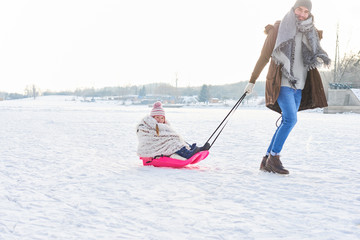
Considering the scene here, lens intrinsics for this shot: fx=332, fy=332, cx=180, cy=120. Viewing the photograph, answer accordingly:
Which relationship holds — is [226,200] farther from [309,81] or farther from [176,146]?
[309,81]

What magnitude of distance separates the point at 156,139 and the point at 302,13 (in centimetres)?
227

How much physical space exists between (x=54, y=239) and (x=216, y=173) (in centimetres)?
228

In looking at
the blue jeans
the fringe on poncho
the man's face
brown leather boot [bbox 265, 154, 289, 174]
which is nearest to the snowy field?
brown leather boot [bbox 265, 154, 289, 174]

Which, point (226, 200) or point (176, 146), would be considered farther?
point (176, 146)

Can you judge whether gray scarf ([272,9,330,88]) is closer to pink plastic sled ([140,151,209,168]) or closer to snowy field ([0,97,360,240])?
snowy field ([0,97,360,240])

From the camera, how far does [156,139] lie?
424 centimetres

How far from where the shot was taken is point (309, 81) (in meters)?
3.92

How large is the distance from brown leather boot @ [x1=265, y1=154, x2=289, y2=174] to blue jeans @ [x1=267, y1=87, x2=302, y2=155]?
6 cm

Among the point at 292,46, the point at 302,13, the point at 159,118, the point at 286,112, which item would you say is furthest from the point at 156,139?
the point at 302,13

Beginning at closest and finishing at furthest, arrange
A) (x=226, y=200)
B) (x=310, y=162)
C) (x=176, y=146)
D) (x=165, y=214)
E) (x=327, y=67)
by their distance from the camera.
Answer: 1. (x=165, y=214)
2. (x=226, y=200)
3. (x=327, y=67)
4. (x=176, y=146)
5. (x=310, y=162)

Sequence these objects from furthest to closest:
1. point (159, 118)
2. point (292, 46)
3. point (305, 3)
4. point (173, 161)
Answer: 1. point (159, 118)
2. point (173, 161)
3. point (292, 46)
4. point (305, 3)

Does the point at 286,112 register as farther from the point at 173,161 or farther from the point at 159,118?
the point at 159,118

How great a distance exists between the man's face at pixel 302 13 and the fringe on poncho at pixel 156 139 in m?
2.00

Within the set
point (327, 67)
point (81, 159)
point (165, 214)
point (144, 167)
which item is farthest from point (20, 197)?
point (327, 67)
